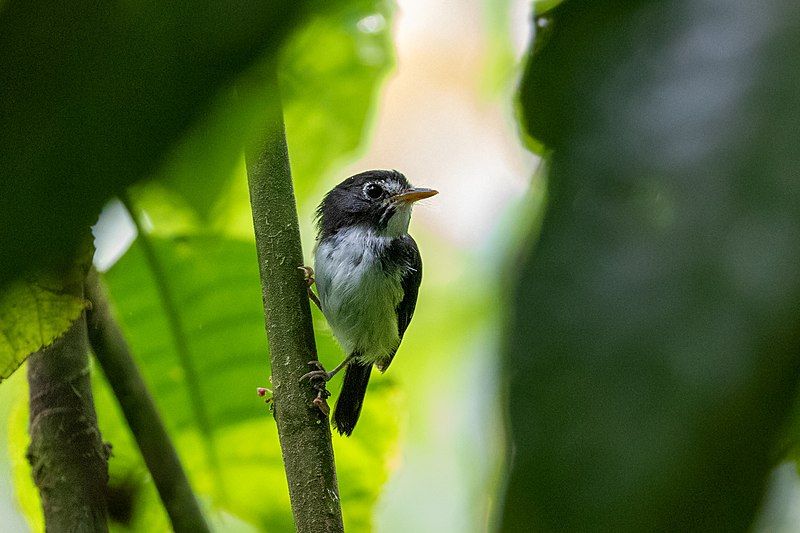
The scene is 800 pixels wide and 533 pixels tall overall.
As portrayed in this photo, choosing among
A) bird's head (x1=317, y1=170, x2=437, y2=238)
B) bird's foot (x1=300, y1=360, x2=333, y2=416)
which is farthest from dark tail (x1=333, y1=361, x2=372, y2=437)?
bird's foot (x1=300, y1=360, x2=333, y2=416)

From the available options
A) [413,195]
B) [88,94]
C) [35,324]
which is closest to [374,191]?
[413,195]

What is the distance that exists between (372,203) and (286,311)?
2.76 metres

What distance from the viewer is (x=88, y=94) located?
447 mm

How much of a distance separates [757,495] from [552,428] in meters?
0.14

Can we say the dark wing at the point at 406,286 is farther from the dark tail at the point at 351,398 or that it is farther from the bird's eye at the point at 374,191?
the bird's eye at the point at 374,191

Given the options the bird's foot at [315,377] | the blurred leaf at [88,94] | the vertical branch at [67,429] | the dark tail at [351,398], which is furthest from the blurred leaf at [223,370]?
the blurred leaf at [88,94]

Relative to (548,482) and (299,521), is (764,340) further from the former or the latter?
(299,521)

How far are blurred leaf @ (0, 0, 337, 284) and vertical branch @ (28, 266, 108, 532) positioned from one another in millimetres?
1871

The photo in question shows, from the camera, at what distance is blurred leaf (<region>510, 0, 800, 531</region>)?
Result: 594mm

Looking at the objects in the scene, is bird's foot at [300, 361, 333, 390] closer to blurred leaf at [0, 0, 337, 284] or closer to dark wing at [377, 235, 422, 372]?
blurred leaf at [0, 0, 337, 284]

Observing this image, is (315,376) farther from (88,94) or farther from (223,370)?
(88,94)

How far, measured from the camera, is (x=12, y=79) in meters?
0.45

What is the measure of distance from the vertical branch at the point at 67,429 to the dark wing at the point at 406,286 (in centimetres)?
276

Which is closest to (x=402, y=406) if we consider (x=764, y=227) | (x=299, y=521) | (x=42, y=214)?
(x=299, y=521)
